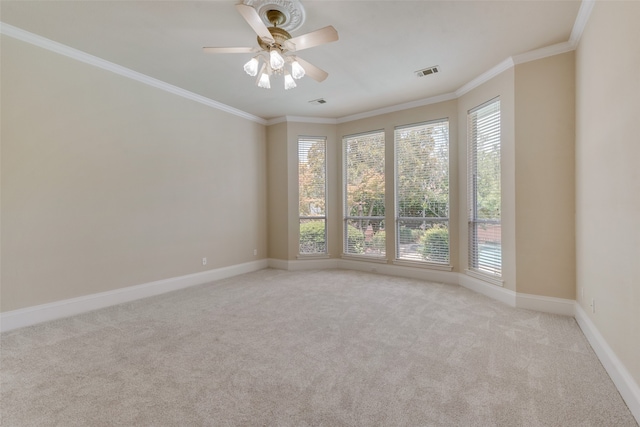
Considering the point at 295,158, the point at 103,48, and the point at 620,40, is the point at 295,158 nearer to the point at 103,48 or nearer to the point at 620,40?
the point at 103,48

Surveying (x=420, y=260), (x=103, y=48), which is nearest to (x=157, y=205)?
(x=103, y=48)

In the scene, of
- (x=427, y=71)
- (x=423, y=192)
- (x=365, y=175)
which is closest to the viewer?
(x=427, y=71)

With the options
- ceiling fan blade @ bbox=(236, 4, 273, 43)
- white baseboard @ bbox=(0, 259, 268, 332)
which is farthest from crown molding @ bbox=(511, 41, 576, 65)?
white baseboard @ bbox=(0, 259, 268, 332)

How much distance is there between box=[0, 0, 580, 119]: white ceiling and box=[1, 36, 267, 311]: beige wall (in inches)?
16.3

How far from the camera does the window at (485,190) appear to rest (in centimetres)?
382

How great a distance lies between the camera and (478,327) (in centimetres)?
290

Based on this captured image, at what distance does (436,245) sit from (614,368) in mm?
2853

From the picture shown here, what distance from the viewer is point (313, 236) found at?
19.2 feet

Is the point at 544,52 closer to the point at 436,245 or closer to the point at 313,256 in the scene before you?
the point at 436,245

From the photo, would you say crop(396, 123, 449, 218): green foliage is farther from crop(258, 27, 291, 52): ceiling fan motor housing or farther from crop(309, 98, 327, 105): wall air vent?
crop(258, 27, 291, 52): ceiling fan motor housing

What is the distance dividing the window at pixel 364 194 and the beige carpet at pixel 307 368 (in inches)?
79.8

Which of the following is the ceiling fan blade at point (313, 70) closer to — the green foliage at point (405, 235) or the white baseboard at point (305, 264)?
the green foliage at point (405, 235)

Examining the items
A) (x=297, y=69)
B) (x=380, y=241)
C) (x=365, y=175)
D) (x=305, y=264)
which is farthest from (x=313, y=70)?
(x=305, y=264)

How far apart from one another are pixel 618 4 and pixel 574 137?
1.49 m
